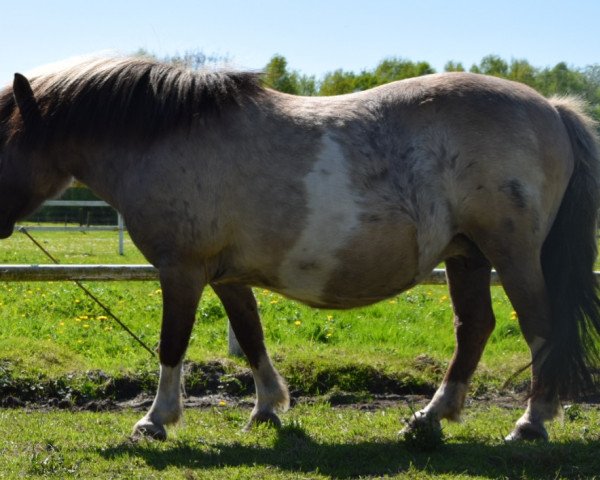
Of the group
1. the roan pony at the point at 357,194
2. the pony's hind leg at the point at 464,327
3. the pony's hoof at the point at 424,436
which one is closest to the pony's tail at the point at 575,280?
the roan pony at the point at 357,194

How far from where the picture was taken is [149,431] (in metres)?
5.56

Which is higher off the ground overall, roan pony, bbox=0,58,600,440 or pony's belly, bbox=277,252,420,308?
roan pony, bbox=0,58,600,440

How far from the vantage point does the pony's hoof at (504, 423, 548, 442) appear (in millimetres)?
5443

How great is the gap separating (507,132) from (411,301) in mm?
5702

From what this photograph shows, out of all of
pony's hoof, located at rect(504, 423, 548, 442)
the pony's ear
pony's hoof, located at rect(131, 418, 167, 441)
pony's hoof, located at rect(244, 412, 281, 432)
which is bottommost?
pony's hoof, located at rect(244, 412, 281, 432)

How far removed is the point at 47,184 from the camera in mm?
6059

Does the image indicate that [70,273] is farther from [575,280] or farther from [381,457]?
[575,280]

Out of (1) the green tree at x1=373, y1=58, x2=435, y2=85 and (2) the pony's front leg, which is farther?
(1) the green tree at x1=373, y1=58, x2=435, y2=85

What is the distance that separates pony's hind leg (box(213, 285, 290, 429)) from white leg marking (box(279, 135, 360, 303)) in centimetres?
74

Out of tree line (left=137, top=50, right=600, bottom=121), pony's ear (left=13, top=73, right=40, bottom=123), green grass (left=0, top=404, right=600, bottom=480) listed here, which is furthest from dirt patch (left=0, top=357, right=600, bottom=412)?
tree line (left=137, top=50, right=600, bottom=121)

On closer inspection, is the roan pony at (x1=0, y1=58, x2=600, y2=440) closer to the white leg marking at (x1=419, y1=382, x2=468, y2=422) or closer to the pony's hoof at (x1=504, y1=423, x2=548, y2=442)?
the pony's hoof at (x1=504, y1=423, x2=548, y2=442)

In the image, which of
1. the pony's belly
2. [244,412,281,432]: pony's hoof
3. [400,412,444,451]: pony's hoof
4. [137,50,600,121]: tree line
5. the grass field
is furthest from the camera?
[137,50,600,121]: tree line

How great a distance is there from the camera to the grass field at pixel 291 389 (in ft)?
15.8

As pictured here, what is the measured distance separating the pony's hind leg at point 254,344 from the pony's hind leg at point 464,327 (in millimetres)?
949
